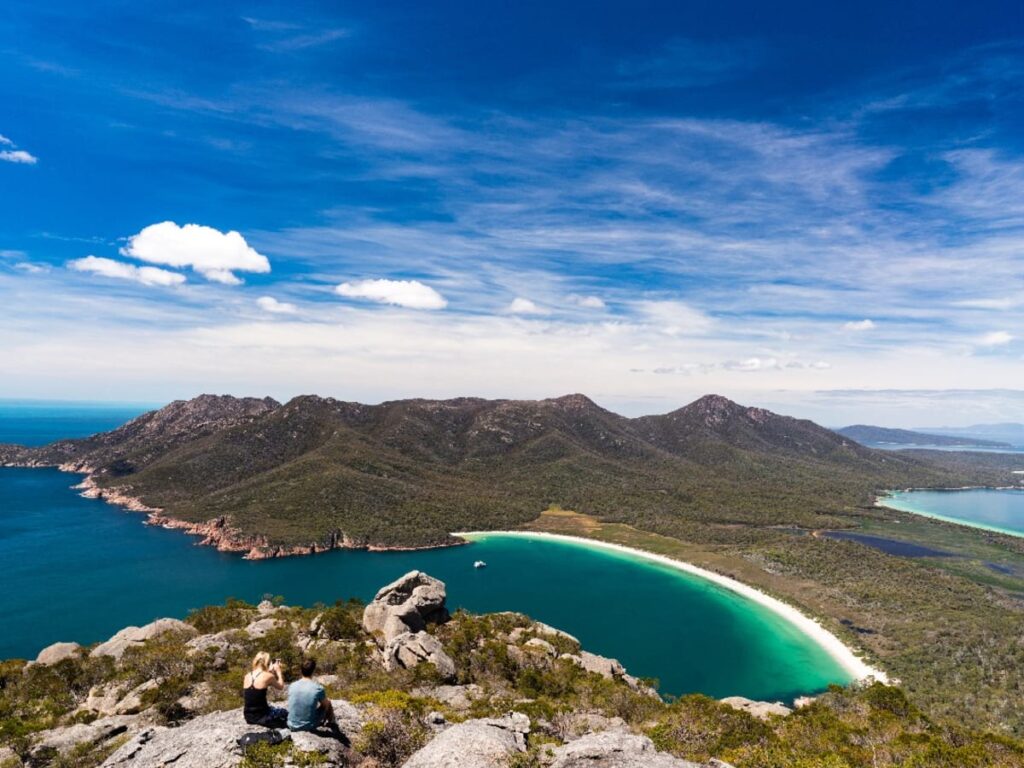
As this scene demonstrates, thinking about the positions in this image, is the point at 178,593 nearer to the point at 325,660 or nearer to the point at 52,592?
the point at 52,592

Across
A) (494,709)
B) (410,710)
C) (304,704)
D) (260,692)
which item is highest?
(260,692)

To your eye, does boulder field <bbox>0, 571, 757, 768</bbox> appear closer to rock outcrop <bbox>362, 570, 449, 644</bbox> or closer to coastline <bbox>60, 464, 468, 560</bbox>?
rock outcrop <bbox>362, 570, 449, 644</bbox>

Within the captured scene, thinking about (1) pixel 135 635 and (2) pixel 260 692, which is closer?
(2) pixel 260 692

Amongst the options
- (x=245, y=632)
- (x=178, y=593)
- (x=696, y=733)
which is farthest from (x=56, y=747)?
(x=178, y=593)

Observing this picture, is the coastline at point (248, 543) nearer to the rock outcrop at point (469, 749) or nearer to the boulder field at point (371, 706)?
the boulder field at point (371, 706)

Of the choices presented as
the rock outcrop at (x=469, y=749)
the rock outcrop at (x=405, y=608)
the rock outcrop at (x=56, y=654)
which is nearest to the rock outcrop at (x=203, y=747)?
the rock outcrop at (x=469, y=749)

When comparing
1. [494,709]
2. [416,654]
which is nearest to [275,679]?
[494,709]

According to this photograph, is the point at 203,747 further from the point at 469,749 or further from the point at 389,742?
the point at 469,749
